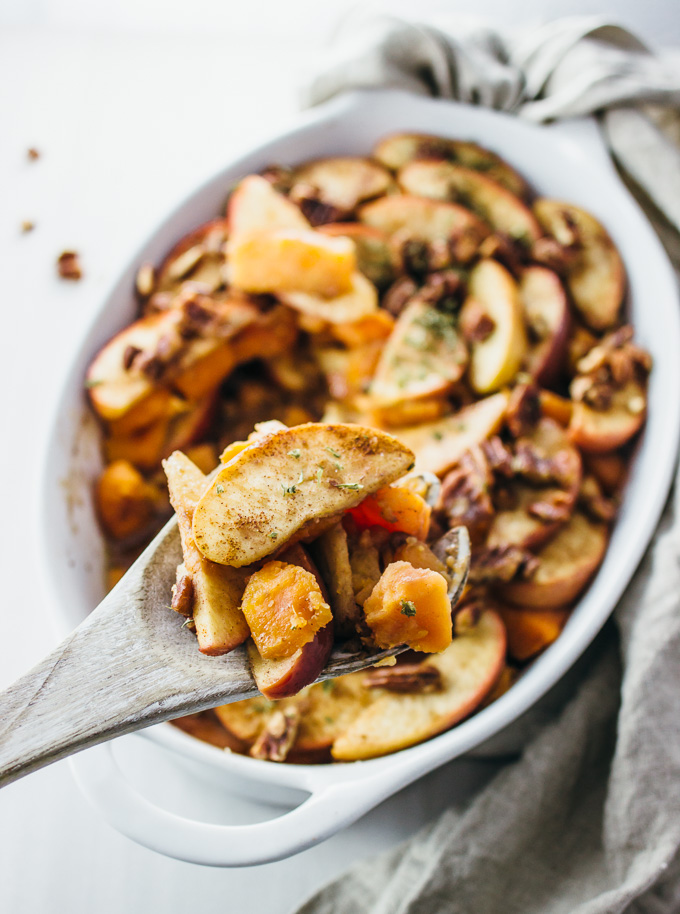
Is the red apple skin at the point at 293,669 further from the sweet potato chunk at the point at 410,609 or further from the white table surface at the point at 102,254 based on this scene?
the white table surface at the point at 102,254

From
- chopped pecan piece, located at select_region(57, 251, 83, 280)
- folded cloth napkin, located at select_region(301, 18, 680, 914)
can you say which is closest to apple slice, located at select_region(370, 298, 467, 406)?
folded cloth napkin, located at select_region(301, 18, 680, 914)

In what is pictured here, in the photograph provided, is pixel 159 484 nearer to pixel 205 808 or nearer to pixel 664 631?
pixel 205 808

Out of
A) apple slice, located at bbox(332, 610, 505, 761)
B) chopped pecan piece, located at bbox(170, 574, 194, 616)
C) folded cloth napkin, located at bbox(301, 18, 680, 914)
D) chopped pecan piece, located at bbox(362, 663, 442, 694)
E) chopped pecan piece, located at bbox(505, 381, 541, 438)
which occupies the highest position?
chopped pecan piece, located at bbox(170, 574, 194, 616)

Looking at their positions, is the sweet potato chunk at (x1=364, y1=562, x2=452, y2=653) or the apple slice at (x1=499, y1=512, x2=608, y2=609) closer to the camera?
the sweet potato chunk at (x1=364, y1=562, x2=452, y2=653)

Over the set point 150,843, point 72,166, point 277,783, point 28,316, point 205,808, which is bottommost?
point 205,808

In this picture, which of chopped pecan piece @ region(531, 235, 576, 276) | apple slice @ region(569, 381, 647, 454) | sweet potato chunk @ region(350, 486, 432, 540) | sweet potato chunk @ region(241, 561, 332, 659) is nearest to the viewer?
sweet potato chunk @ region(241, 561, 332, 659)

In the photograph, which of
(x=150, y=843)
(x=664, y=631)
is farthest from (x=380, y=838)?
(x=664, y=631)

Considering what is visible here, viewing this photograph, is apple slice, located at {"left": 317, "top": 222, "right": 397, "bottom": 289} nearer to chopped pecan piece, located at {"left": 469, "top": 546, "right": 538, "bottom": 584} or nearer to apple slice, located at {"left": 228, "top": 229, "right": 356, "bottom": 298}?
apple slice, located at {"left": 228, "top": 229, "right": 356, "bottom": 298}
